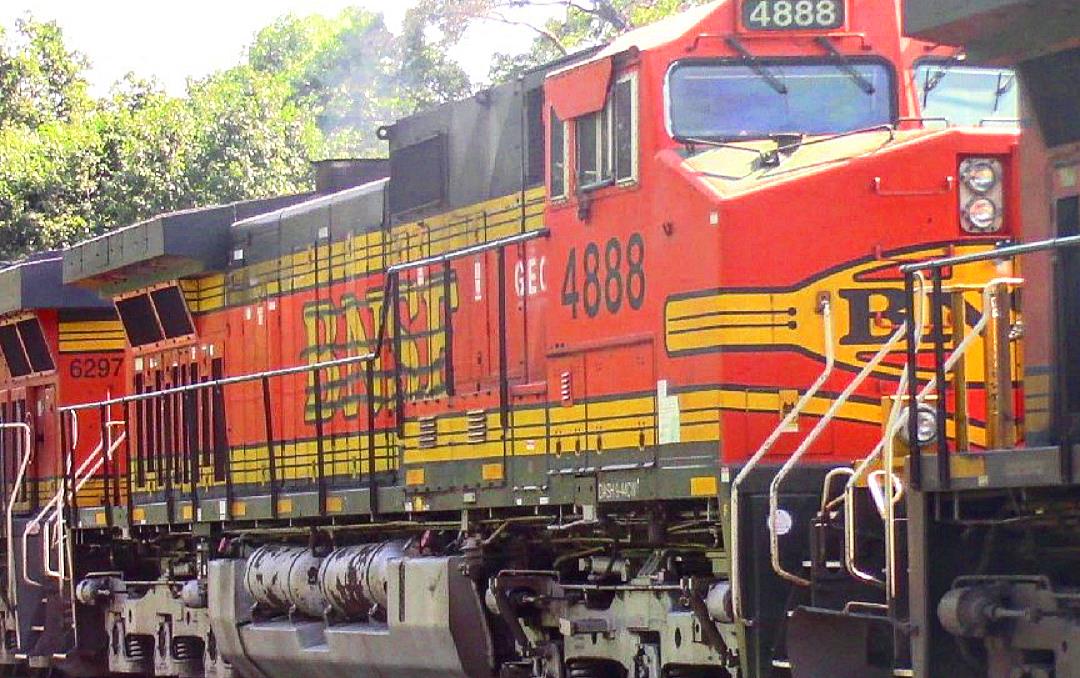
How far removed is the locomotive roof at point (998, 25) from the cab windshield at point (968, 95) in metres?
1.87

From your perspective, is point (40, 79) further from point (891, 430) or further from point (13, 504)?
point (891, 430)

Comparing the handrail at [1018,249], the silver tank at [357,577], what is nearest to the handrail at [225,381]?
the silver tank at [357,577]

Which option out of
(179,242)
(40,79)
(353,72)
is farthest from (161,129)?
(353,72)

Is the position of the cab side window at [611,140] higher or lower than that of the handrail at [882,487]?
higher

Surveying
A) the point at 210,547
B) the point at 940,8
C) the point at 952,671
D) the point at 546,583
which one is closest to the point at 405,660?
the point at 546,583

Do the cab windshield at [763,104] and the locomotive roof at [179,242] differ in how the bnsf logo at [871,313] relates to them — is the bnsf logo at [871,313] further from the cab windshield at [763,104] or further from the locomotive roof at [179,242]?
the locomotive roof at [179,242]

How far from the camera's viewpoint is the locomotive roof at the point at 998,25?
23.0ft

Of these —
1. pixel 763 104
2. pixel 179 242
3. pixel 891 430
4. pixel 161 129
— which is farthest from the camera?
pixel 161 129

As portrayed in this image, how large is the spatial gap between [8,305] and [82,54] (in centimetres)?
2936

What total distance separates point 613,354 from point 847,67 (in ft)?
5.58

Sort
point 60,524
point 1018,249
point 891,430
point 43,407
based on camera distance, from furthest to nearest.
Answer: point 43,407 < point 60,524 < point 891,430 < point 1018,249

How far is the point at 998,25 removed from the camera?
7.21 m

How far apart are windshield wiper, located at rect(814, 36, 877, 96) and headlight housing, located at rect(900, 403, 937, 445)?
6.86 ft

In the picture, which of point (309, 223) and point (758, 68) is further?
point (309, 223)
